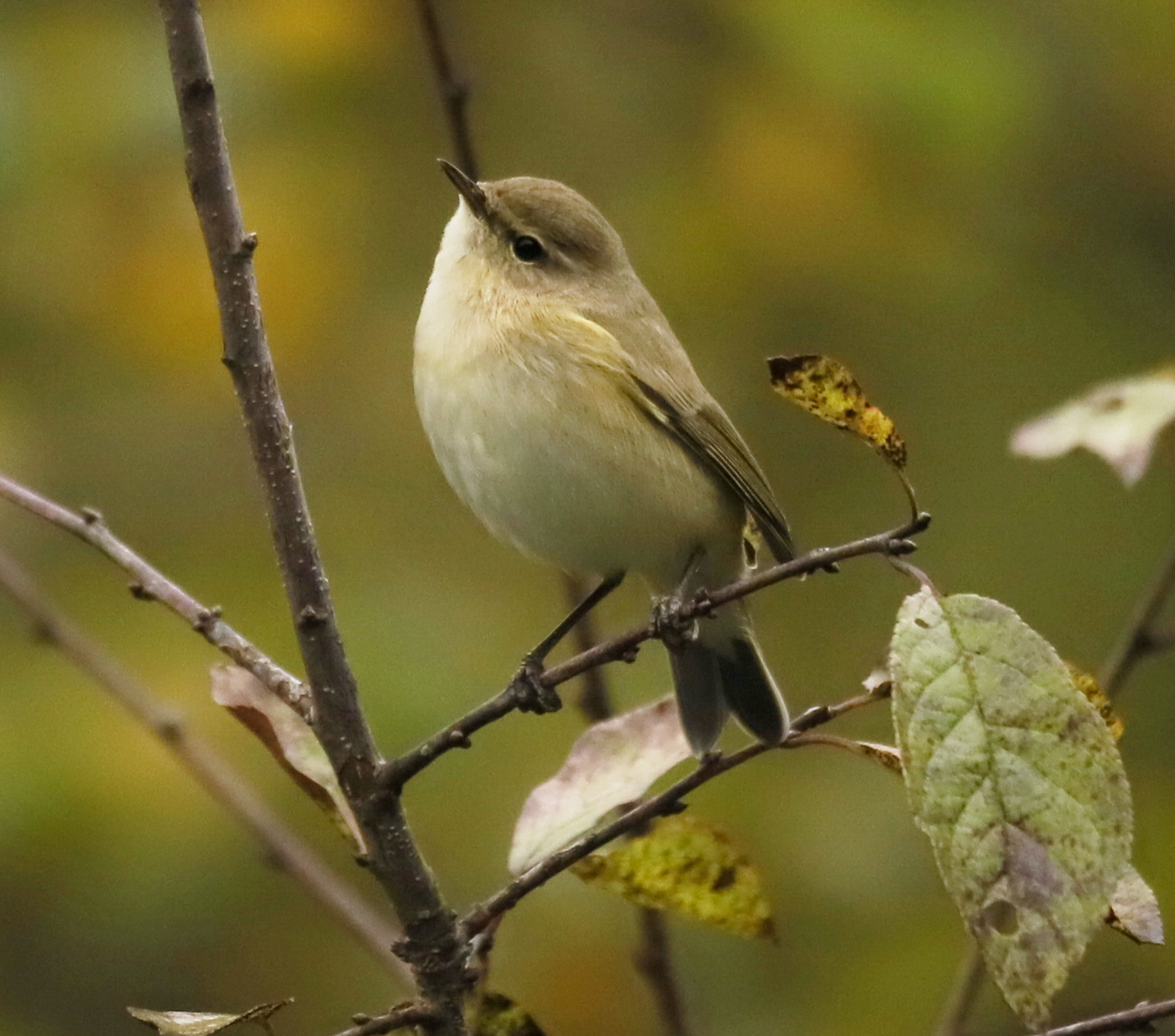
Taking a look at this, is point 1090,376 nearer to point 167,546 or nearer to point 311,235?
point 311,235

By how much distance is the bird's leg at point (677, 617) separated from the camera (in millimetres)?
1785

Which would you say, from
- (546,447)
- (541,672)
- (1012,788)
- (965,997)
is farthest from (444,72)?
(965,997)

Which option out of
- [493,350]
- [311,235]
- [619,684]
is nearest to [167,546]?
[311,235]

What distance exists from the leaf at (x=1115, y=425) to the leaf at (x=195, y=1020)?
1.15 meters

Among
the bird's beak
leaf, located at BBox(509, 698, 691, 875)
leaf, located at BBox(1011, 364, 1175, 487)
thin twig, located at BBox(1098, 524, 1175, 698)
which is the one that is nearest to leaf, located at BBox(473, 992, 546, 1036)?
leaf, located at BBox(509, 698, 691, 875)

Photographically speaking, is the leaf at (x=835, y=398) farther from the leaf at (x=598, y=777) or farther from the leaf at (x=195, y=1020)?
the leaf at (x=195, y=1020)

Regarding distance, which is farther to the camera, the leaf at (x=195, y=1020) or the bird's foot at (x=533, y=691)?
the bird's foot at (x=533, y=691)

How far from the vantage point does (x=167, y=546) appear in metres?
3.92

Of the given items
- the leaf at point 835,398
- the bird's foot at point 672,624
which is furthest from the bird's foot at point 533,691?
the leaf at point 835,398

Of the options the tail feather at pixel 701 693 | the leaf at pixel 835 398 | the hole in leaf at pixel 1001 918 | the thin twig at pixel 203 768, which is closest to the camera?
the hole in leaf at pixel 1001 918

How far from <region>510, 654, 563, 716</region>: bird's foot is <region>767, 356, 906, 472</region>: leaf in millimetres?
417

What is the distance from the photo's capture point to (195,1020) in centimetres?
143

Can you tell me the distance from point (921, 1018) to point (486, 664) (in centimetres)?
125

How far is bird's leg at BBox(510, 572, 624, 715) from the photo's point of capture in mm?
1759
